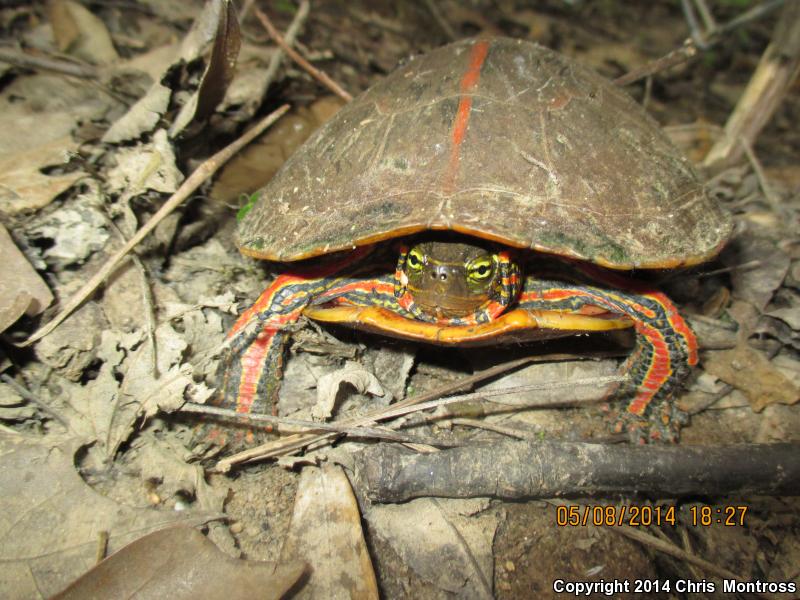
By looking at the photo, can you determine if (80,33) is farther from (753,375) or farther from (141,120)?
(753,375)

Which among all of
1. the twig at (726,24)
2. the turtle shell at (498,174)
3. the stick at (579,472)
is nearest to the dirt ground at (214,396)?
the stick at (579,472)

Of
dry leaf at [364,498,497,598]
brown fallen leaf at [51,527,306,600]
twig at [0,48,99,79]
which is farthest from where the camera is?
twig at [0,48,99,79]

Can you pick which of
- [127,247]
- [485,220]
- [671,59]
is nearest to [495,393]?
[485,220]

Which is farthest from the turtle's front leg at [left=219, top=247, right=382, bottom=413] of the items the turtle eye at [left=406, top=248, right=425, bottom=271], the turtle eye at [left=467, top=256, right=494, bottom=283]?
the turtle eye at [left=467, top=256, right=494, bottom=283]

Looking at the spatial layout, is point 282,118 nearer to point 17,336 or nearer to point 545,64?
point 545,64

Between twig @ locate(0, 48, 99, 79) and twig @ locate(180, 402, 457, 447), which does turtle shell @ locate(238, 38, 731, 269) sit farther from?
twig @ locate(0, 48, 99, 79)

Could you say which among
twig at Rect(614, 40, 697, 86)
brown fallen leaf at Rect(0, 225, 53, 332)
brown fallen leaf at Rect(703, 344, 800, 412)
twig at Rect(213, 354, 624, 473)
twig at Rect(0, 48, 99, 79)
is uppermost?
twig at Rect(0, 48, 99, 79)

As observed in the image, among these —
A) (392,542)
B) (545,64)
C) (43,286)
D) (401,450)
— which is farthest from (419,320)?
(43,286)

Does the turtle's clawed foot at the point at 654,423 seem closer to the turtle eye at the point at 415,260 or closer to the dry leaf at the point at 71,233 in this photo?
the turtle eye at the point at 415,260
